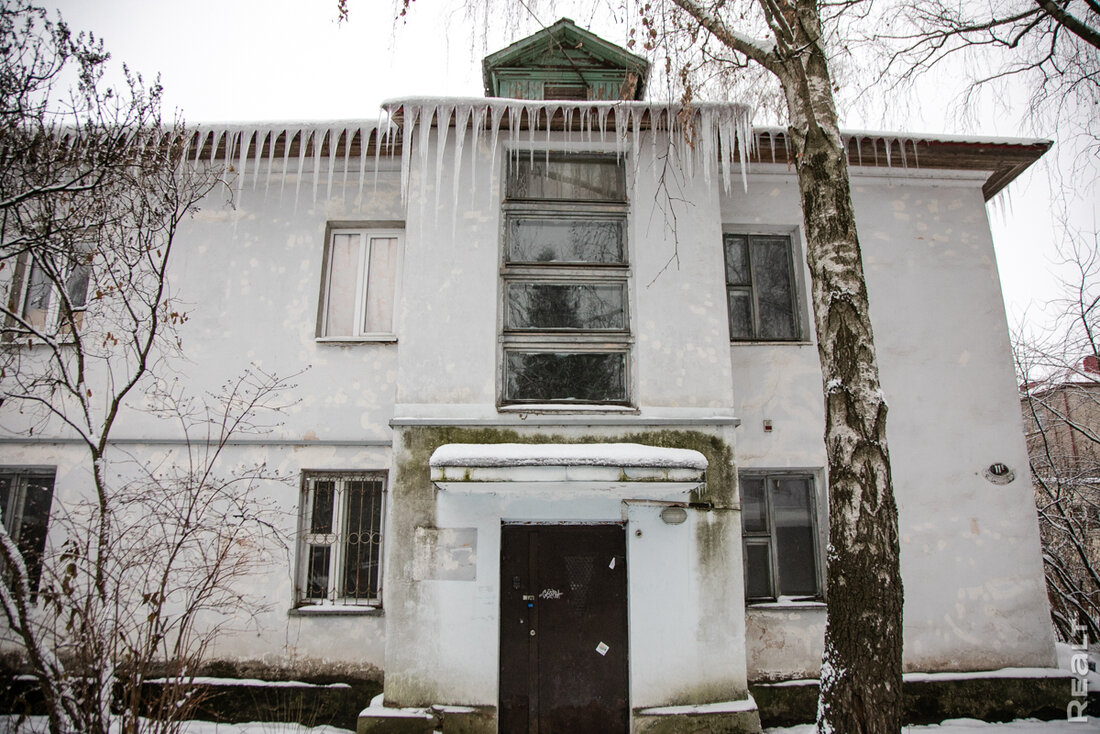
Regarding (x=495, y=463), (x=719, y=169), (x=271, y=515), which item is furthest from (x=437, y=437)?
(x=719, y=169)

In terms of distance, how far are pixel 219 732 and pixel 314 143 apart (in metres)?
6.11

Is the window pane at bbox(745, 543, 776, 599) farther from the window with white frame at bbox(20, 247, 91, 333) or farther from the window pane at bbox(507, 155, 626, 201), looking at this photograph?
the window with white frame at bbox(20, 247, 91, 333)

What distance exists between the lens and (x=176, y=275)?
7184 millimetres

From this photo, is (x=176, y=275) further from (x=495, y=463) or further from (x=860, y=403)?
(x=860, y=403)

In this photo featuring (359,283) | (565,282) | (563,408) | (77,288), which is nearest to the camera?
(563,408)

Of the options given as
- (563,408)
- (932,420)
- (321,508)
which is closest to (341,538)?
(321,508)

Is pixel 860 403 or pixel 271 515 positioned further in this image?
pixel 271 515

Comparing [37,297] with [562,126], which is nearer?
[562,126]

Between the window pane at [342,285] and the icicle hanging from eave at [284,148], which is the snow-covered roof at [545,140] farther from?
the window pane at [342,285]

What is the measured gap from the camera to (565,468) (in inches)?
209

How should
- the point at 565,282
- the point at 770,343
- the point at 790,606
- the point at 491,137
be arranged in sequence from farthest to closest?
the point at 770,343 < the point at 491,137 < the point at 565,282 < the point at 790,606

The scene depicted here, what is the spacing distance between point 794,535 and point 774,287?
2886mm

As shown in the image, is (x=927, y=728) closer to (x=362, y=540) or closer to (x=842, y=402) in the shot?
(x=842, y=402)

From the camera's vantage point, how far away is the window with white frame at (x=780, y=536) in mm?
6707
